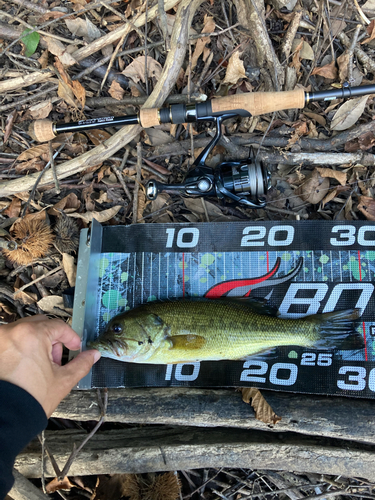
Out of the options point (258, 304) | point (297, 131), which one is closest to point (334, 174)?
point (297, 131)

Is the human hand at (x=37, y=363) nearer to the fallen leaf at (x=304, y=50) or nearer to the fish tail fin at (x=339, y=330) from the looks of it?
the fish tail fin at (x=339, y=330)

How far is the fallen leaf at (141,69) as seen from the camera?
3.43m

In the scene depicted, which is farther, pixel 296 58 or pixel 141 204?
pixel 141 204

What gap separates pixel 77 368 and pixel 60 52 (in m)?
3.07

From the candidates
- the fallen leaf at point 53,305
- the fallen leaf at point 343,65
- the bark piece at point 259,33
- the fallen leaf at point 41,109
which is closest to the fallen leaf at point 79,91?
the fallen leaf at point 41,109

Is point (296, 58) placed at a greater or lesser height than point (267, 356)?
greater

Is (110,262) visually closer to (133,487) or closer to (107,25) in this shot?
(133,487)

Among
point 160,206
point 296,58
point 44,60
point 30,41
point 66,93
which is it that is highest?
point 30,41

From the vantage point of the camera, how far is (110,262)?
3.51m

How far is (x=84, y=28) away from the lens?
11.3 feet

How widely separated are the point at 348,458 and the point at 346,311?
1.30 m

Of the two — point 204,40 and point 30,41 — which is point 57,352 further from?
point 204,40

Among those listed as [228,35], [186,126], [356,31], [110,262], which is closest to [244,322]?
[110,262]

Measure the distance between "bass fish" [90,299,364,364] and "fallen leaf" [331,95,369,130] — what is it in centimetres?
198
